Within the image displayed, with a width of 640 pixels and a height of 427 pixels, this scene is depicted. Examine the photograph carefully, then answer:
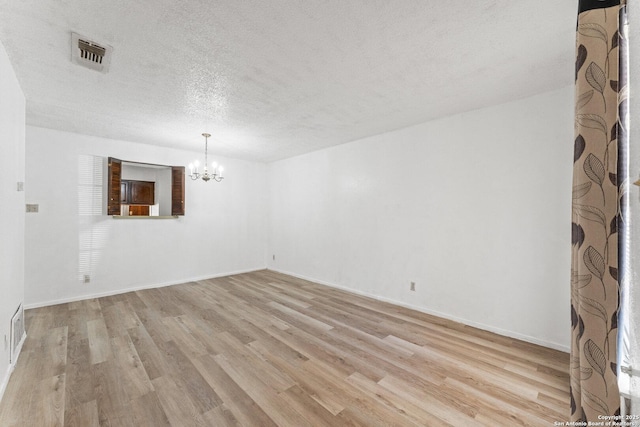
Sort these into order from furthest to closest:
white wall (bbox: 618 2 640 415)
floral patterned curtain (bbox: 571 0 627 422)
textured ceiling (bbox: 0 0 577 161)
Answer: textured ceiling (bbox: 0 0 577 161) → floral patterned curtain (bbox: 571 0 627 422) → white wall (bbox: 618 2 640 415)

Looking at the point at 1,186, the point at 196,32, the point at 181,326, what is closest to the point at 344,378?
the point at 181,326

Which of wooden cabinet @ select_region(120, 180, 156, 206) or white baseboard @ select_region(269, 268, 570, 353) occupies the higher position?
wooden cabinet @ select_region(120, 180, 156, 206)

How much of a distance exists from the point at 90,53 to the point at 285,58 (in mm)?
1563

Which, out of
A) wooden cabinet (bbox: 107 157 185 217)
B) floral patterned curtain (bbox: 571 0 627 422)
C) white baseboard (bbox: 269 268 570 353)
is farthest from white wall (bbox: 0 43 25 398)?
white baseboard (bbox: 269 268 570 353)

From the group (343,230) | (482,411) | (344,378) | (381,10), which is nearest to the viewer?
(381,10)

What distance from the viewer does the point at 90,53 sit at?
2.08 m

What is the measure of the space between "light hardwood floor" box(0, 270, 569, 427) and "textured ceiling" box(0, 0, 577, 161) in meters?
2.68

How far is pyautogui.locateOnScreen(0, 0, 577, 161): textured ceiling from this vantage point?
166 cm

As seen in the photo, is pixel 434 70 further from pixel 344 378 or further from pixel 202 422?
pixel 202 422

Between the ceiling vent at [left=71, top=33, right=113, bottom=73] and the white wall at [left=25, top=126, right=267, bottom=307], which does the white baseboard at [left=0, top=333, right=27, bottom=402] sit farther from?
the ceiling vent at [left=71, top=33, right=113, bottom=73]

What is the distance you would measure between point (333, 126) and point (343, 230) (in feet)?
6.23

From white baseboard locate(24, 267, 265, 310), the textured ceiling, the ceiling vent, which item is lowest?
white baseboard locate(24, 267, 265, 310)

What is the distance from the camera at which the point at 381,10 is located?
5.41 ft

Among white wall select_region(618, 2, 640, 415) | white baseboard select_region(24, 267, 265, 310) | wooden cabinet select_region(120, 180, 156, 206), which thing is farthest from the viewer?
wooden cabinet select_region(120, 180, 156, 206)
